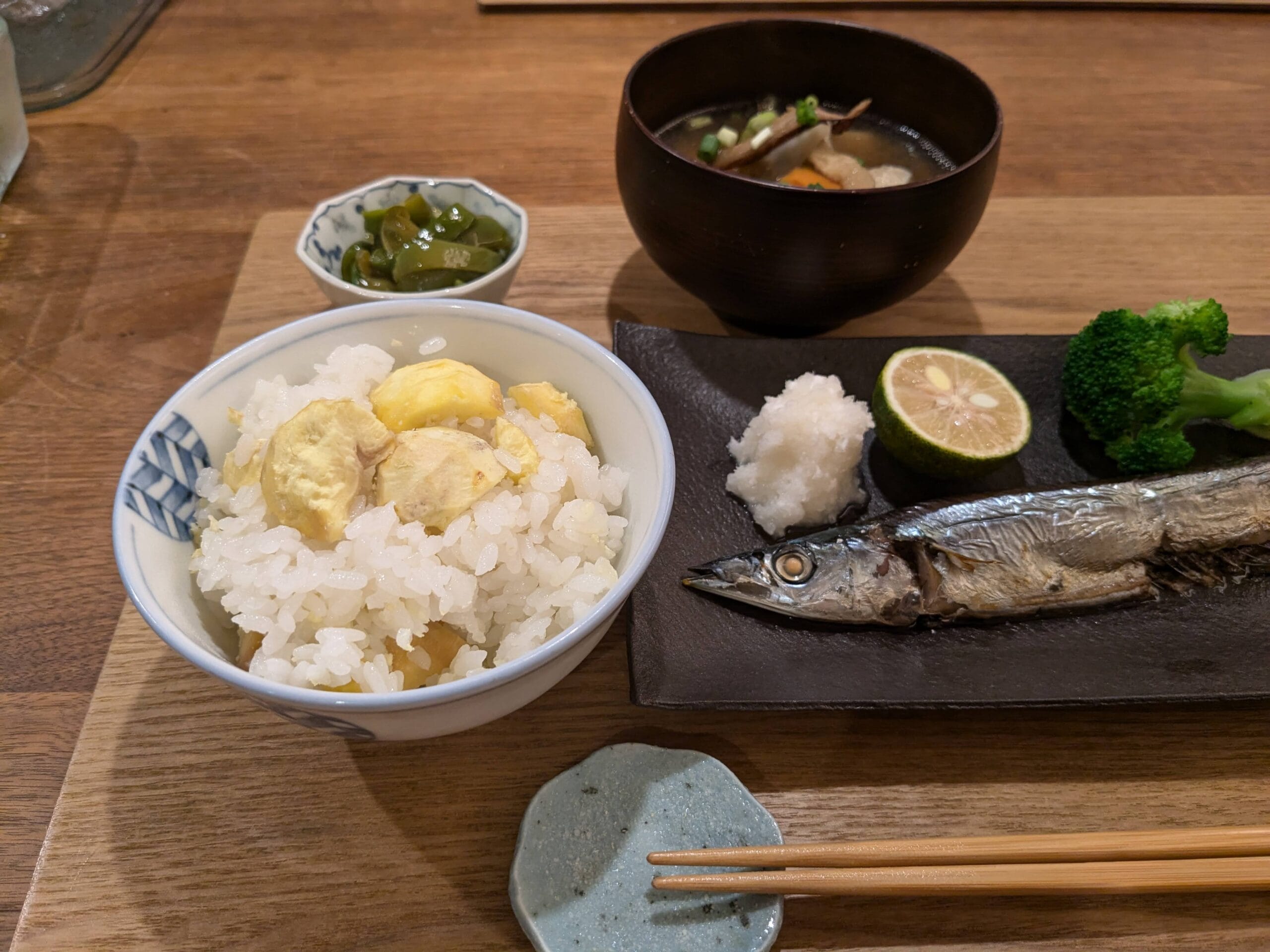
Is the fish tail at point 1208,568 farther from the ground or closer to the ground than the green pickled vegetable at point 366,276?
closer to the ground

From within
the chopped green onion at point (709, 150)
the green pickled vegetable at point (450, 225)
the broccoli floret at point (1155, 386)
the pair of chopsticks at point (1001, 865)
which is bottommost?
the pair of chopsticks at point (1001, 865)

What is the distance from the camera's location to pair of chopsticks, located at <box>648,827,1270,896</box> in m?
1.04

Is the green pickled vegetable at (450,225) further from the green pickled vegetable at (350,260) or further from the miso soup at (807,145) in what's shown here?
the miso soup at (807,145)

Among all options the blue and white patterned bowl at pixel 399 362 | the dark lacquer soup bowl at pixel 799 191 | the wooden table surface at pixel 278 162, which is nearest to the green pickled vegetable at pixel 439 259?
the dark lacquer soup bowl at pixel 799 191

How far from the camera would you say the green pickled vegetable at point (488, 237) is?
1.84 metres

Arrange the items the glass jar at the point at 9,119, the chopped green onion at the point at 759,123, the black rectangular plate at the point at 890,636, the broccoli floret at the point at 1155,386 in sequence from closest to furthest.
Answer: the black rectangular plate at the point at 890,636
the broccoli floret at the point at 1155,386
the chopped green onion at the point at 759,123
the glass jar at the point at 9,119

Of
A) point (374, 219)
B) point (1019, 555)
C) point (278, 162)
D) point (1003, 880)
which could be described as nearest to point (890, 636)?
point (1019, 555)

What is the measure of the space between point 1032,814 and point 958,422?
0.70 meters

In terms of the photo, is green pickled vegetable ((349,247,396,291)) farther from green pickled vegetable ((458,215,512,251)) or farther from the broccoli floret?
the broccoli floret

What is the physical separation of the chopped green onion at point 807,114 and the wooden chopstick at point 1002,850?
5.02 ft

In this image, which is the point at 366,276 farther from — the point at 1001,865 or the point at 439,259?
the point at 1001,865

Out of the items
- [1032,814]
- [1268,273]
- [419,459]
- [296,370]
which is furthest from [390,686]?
[1268,273]

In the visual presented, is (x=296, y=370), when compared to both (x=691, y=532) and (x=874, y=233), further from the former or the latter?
(x=874, y=233)

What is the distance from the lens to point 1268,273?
7.03ft
